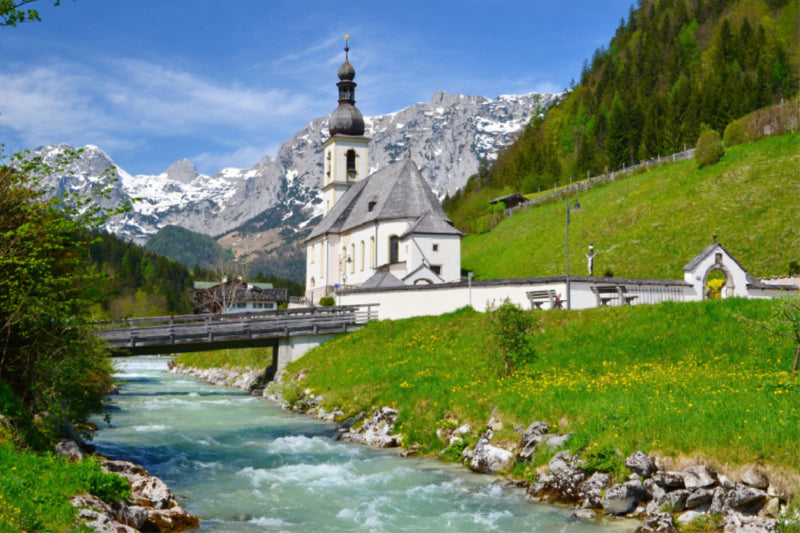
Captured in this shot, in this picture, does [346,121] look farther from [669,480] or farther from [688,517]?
[688,517]

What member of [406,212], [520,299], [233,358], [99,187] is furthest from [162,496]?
[406,212]

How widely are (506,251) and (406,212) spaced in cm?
1806

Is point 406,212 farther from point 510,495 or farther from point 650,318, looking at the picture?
point 510,495

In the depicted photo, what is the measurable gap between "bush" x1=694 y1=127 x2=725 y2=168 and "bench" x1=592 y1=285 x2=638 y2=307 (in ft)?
131

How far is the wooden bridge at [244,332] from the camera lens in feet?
113

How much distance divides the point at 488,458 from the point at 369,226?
149 feet

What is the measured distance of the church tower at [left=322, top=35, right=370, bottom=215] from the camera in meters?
83.2

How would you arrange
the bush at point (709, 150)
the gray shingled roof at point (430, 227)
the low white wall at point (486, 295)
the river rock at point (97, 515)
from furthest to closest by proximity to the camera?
the bush at point (709, 150), the gray shingled roof at point (430, 227), the low white wall at point (486, 295), the river rock at point (97, 515)

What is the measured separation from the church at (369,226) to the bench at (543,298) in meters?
15.0

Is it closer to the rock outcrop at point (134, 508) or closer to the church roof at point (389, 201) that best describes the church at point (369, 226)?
the church roof at point (389, 201)

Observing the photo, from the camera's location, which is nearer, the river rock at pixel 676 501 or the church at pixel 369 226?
the river rock at pixel 676 501

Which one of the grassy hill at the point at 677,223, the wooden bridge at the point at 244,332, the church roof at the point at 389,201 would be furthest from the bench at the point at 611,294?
the church roof at the point at 389,201

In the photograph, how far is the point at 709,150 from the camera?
65.6m

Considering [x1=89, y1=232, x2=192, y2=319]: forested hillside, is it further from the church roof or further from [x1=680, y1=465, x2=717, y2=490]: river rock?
[x1=680, y1=465, x2=717, y2=490]: river rock
